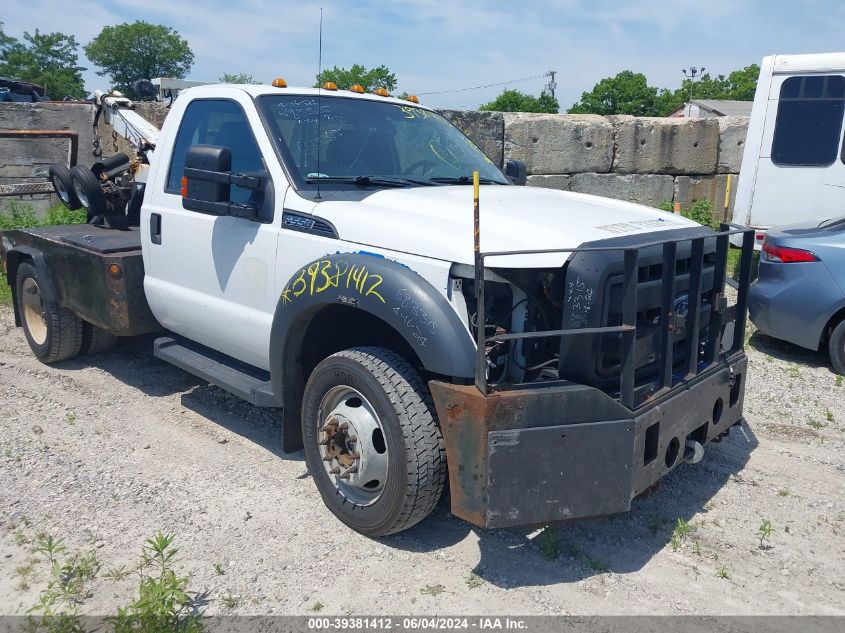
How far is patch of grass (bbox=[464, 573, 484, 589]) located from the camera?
10.5ft

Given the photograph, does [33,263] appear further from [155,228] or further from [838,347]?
[838,347]

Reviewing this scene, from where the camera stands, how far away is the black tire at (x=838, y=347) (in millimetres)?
5938

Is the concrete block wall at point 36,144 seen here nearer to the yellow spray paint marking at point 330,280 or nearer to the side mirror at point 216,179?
the side mirror at point 216,179

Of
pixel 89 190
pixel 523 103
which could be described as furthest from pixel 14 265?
pixel 523 103

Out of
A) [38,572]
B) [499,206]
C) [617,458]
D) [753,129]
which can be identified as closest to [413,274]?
[499,206]

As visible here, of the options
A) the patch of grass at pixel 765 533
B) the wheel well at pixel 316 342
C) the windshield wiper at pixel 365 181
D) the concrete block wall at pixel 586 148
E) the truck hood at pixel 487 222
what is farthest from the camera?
the concrete block wall at pixel 586 148

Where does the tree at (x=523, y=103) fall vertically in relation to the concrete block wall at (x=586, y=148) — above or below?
above

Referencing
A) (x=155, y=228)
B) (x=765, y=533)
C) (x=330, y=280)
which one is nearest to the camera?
(x=330, y=280)

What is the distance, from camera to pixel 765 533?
355 cm

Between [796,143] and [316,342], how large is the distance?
7.70m

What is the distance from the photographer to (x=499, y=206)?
11.6 ft

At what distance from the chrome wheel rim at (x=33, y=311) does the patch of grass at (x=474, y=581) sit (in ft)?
14.1

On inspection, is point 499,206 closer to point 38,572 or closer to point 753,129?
point 38,572

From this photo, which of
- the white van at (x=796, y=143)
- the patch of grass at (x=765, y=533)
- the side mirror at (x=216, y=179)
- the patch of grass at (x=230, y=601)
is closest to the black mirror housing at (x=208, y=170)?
the side mirror at (x=216, y=179)
